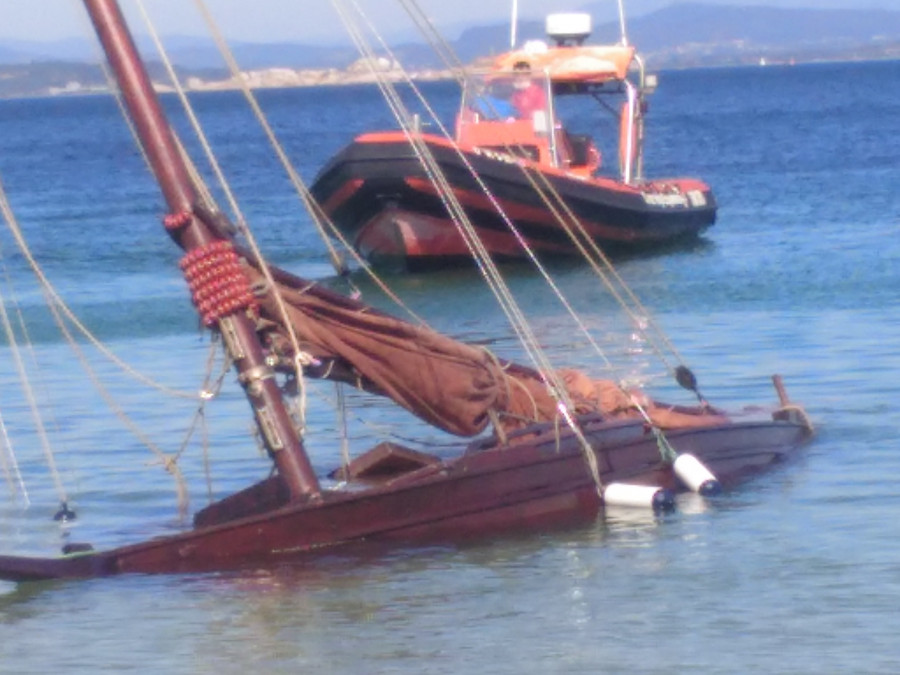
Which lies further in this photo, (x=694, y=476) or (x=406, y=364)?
(x=694, y=476)

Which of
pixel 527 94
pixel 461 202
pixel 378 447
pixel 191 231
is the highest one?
pixel 527 94

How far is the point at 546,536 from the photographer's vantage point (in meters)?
10.6

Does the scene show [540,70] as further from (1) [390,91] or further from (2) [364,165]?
(1) [390,91]

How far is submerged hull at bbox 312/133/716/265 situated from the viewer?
887 inches

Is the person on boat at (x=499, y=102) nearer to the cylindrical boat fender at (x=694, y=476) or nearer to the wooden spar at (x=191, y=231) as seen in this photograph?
the cylindrical boat fender at (x=694, y=476)

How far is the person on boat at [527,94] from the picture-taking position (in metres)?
24.1

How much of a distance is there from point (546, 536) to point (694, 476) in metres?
1.03

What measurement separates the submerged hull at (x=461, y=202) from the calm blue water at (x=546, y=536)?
0.42m

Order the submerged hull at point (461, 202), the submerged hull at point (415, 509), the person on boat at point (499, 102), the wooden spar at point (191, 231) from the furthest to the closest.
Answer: the person on boat at point (499, 102)
the submerged hull at point (461, 202)
the submerged hull at point (415, 509)
the wooden spar at point (191, 231)

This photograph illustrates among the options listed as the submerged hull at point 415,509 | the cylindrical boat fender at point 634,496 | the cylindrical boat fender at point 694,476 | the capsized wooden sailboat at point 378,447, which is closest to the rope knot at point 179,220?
the capsized wooden sailboat at point 378,447

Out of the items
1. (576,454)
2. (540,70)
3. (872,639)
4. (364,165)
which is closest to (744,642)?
(872,639)

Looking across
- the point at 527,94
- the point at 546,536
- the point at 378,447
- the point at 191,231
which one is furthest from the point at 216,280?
the point at 527,94

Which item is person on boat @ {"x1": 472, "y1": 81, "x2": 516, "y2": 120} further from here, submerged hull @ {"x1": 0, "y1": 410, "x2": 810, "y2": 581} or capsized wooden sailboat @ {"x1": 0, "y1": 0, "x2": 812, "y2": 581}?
submerged hull @ {"x1": 0, "y1": 410, "x2": 810, "y2": 581}

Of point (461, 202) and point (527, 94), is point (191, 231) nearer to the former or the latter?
point (461, 202)
